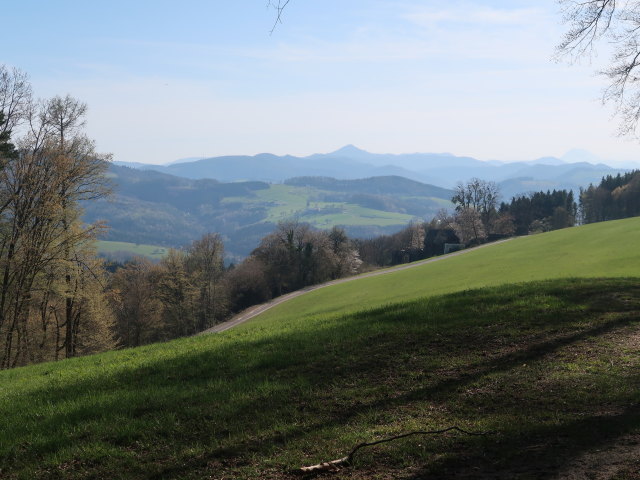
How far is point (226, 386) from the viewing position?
884 cm

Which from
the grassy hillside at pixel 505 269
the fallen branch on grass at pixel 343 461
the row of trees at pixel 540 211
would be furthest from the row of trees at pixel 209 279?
the row of trees at pixel 540 211

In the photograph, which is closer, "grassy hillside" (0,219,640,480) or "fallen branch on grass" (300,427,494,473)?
"fallen branch on grass" (300,427,494,473)

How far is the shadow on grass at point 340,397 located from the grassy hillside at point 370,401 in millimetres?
29

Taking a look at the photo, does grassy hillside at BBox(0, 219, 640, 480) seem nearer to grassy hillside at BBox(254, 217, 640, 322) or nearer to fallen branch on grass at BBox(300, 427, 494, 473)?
fallen branch on grass at BBox(300, 427, 494, 473)

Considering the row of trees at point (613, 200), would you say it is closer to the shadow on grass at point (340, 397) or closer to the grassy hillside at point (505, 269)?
the grassy hillside at point (505, 269)

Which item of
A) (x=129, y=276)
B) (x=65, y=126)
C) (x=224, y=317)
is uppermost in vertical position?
(x=65, y=126)

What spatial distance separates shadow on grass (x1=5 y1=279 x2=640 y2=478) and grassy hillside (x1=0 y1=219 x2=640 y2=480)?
29 millimetres

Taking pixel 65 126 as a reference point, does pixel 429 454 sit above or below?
below

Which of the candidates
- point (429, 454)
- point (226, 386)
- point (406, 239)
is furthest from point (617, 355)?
point (406, 239)

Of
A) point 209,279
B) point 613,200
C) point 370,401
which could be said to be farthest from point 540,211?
point 370,401

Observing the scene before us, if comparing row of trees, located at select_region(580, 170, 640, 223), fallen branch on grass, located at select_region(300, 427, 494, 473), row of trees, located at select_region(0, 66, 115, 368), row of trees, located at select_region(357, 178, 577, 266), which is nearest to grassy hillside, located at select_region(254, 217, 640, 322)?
row of trees, located at select_region(0, 66, 115, 368)

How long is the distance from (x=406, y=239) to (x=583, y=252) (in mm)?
94140

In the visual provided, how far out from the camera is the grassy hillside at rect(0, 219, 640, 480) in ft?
20.0

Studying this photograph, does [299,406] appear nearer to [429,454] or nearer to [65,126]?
[429,454]
